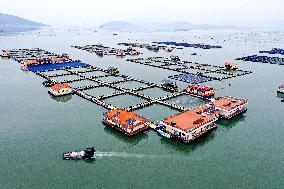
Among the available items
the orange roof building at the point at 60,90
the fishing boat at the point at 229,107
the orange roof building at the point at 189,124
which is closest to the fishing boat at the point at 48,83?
the orange roof building at the point at 60,90

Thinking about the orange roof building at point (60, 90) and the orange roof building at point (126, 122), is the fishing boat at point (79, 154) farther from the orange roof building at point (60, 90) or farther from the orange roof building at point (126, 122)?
the orange roof building at point (60, 90)

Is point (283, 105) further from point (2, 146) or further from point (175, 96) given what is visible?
point (2, 146)

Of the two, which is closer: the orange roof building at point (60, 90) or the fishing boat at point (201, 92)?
the orange roof building at point (60, 90)

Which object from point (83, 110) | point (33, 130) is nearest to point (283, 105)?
point (83, 110)

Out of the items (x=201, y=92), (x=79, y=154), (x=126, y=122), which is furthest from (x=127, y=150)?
(x=201, y=92)

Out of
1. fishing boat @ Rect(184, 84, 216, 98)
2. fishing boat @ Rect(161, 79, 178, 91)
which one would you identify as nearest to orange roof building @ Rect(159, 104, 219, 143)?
fishing boat @ Rect(184, 84, 216, 98)

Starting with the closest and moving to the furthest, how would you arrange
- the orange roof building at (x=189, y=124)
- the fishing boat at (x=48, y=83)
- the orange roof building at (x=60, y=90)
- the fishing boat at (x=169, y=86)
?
the orange roof building at (x=189, y=124)
the orange roof building at (x=60, y=90)
the fishing boat at (x=169, y=86)
the fishing boat at (x=48, y=83)

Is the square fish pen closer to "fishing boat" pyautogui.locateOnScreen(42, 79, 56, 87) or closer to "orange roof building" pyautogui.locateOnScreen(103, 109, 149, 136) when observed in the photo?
"fishing boat" pyautogui.locateOnScreen(42, 79, 56, 87)

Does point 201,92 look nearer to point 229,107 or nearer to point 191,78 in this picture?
point 229,107
